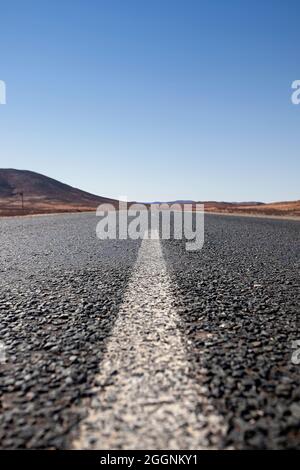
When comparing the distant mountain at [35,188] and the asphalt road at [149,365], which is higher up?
the distant mountain at [35,188]

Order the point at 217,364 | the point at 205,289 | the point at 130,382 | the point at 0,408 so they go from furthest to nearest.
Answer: the point at 205,289 < the point at 217,364 < the point at 130,382 < the point at 0,408

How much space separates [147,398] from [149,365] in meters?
0.23

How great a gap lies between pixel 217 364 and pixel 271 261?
3.45 metres

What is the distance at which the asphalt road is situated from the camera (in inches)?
38.5

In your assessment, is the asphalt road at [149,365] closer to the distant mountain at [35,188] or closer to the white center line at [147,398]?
the white center line at [147,398]

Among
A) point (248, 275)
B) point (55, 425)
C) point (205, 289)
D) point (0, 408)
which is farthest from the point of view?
point (248, 275)

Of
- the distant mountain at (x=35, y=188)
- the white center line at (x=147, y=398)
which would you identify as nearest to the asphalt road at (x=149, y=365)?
the white center line at (x=147, y=398)

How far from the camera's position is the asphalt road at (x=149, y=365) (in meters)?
0.98

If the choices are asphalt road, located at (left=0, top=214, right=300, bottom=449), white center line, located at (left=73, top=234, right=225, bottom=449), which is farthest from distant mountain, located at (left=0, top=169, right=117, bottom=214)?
white center line, located at (left=73, top=234, right=225, bottom=449)

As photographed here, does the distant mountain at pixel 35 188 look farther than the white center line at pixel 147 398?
Yes

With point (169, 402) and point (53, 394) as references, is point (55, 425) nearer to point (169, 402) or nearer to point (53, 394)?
point (53, 394)

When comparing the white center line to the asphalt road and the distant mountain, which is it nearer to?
the asphalt road

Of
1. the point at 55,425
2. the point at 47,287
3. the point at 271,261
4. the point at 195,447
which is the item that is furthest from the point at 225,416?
the point at 271,261

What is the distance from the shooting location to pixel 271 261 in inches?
177
